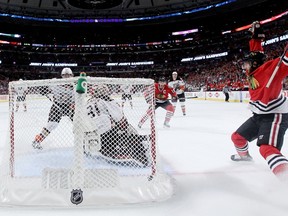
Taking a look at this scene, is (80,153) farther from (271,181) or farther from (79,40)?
(79,40)

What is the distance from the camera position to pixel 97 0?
2831 centimetres

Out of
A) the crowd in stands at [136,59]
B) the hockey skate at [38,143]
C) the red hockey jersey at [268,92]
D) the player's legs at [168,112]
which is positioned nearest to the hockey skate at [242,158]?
the red hockey jersey at [268,92]

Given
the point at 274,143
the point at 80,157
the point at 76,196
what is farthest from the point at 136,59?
the point at 76,196

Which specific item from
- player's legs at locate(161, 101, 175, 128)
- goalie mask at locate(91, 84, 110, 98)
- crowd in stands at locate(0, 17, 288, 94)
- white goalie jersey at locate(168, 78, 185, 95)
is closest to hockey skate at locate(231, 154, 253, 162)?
goalie mask at locate(91, 84, 110, 98)

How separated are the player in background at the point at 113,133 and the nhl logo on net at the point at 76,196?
43 cm

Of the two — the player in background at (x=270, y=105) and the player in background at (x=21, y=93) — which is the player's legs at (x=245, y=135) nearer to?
the player in background at (x=270, y=105)

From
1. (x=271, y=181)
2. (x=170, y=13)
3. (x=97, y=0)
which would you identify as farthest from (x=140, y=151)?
(x=170, y=13)

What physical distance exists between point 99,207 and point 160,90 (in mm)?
4664

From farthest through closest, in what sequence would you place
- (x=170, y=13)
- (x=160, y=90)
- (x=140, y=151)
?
(x=170, y=13) → (x=160, y=90) → (x=140, y=151)

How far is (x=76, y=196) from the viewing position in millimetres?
1890

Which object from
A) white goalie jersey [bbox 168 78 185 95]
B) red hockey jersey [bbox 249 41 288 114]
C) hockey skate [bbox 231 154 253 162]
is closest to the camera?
red hockey jersey [bbox 249 41 288 114]

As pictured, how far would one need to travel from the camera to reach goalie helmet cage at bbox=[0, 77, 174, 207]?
6.37ft

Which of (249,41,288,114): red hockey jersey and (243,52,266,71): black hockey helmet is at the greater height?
(243,52,266,71): black hockey helmet

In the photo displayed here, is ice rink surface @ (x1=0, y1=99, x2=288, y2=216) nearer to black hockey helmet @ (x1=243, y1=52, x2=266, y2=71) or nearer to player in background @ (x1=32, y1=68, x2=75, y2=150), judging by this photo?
player in background @ (x1=32, y1=68, x2=75, y2=150)
